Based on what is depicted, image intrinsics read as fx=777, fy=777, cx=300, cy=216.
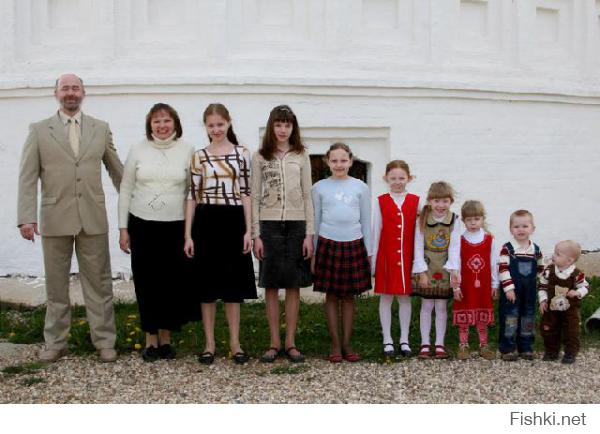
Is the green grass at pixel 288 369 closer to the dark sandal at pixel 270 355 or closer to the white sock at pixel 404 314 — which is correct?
the dark sandal at pixel 270 355

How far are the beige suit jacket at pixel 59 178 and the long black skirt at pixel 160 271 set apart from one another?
0.39 meters

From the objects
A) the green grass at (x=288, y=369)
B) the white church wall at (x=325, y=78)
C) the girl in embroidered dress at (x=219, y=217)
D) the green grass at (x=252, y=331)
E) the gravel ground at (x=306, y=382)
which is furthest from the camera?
the white church wall at (x=325, y=78)

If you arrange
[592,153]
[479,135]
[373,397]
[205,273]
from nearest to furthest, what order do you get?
[373,397]
[205,273]
[479,135]
[592,153]

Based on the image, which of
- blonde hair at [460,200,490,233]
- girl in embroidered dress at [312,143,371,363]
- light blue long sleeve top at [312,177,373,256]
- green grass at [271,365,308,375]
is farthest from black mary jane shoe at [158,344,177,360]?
blonde hair at [460,200,490,233]

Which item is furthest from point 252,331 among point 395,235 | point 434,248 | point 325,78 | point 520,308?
point 325,78

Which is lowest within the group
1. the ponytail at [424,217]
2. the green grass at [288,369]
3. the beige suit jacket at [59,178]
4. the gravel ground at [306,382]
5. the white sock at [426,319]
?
the gravel ground at [306,382]

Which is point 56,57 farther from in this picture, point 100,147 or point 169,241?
point 169,241

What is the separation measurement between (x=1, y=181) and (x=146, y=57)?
214 cm

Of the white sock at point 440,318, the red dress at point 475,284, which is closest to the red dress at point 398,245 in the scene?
the white sock at point 440,318

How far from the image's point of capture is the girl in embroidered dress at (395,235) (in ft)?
18.1

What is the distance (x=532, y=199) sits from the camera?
932 centimetres

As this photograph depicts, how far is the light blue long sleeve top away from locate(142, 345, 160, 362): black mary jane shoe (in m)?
1.42

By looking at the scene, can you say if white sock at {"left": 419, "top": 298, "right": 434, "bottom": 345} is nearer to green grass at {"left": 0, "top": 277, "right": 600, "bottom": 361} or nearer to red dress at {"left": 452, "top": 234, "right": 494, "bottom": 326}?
red dress at {"left": 452, "top": 234, "right": 494, "bottom": 326}

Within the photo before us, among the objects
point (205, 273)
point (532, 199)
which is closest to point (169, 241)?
point (205, 273)
